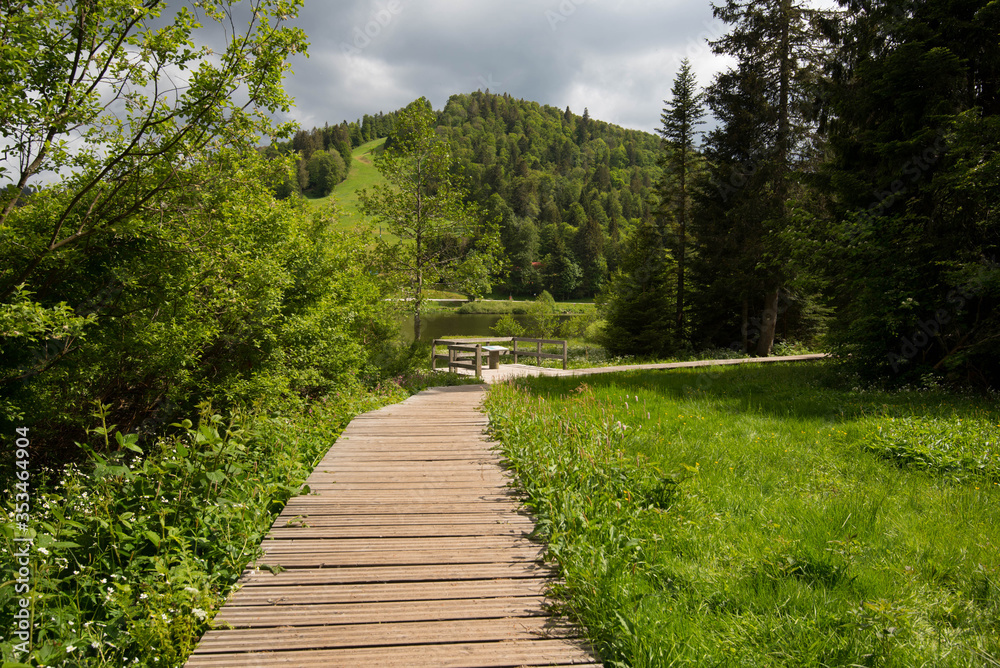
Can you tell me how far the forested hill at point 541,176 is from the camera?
84500 millimetres

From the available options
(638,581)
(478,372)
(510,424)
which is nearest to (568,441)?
(510,424)

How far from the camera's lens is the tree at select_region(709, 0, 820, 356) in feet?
60.2

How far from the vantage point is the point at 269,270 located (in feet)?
24.2

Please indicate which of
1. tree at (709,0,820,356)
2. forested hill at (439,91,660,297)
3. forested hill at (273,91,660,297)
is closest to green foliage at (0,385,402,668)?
forested hill at (273,91,660,297)

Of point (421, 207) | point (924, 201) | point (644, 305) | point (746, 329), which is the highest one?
point (421, 207)

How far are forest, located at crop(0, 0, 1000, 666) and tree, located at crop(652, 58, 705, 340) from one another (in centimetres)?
177

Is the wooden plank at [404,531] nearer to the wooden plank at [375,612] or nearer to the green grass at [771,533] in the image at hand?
the green grass at [771,533]

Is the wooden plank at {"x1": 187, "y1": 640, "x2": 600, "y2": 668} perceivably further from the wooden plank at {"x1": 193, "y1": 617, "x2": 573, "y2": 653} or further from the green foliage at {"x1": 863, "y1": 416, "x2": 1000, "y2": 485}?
the green foliage at {"x1": 863, "y1": 416, "x2": 1000, "y2": 485}

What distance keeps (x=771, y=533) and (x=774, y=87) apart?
20877mm

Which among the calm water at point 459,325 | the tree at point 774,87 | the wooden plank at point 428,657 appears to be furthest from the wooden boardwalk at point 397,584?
the calm water at point 459,325

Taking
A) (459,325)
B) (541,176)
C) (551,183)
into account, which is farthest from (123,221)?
(541,176)

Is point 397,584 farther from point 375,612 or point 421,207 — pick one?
point 421,207

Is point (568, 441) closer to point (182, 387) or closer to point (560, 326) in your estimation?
point (182, 387)

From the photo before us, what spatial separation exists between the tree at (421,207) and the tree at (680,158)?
11.5 meters
